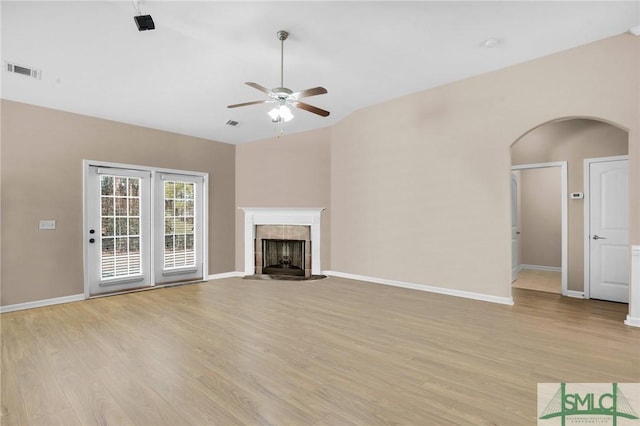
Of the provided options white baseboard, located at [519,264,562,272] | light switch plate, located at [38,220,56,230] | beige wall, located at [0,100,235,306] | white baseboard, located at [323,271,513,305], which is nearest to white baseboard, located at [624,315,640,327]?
white baseboard, located at [323,271,513,305]

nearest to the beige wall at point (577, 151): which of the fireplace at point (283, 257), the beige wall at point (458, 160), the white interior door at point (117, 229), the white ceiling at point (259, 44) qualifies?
the beige wall at point (458, 160)

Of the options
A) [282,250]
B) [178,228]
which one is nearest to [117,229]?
[178,228]

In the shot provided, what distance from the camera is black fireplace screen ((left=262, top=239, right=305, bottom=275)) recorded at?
684 centimetres

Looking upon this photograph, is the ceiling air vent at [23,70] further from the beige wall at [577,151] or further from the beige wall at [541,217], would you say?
the beige wall at [541,217]

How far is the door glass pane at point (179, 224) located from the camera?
20.0ft

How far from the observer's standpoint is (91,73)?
3.90 m

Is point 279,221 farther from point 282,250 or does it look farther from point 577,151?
point 577,151

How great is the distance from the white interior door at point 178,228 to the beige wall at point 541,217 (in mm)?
7438

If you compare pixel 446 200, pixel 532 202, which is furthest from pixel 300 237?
pixel 532 202

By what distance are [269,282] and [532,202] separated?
6420 millimetres

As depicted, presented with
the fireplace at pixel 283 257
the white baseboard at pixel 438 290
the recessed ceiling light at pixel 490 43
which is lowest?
the white baseboard at pixel 438 290

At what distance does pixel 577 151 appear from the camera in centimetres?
494

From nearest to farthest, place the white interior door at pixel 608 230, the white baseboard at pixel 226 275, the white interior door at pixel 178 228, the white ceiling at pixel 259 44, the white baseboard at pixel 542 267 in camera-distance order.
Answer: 1. the white ceiling at pixel 259 44
2. the white interior door at pixel 608 230
3. the white interior door at pixel 178 228
4. the white baseboard at pixel 226 275
5. the white baseboard at pixel 542 267

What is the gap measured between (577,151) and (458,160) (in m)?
1.92
